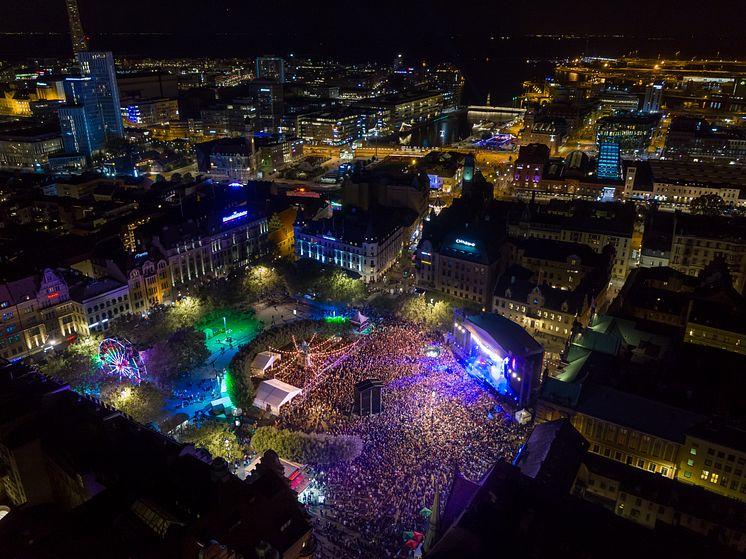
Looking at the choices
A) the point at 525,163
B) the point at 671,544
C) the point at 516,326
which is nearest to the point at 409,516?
the point at 671,544

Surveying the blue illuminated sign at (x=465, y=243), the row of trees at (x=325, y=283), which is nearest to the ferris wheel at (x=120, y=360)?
the row of trees at (x=325, y=283)

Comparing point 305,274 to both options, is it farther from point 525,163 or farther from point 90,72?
point 90,72

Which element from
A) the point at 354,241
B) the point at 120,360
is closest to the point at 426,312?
the point at 354,241

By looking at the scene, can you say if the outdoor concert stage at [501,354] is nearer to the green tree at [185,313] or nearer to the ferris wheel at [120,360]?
the green tree at [185,313]

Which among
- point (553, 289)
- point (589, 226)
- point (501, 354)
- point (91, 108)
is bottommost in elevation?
point (501, 354)

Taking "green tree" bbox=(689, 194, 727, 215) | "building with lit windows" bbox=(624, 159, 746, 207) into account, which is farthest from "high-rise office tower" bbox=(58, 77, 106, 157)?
"green tree" bbox=(689, 194, 727, 215)

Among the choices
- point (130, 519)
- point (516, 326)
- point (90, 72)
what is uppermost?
point (90, 72)

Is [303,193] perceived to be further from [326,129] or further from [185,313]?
[185,313]
